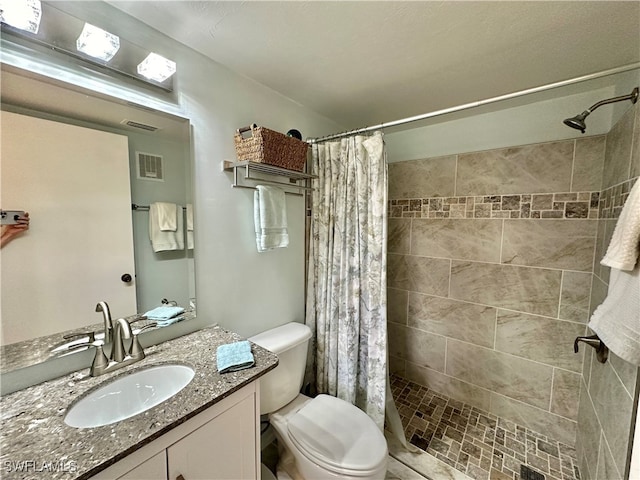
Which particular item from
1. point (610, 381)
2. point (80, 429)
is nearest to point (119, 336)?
point (80, 429)

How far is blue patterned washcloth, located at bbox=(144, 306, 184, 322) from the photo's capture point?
1.15m

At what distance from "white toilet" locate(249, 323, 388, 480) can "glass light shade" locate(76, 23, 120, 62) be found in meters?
1.46

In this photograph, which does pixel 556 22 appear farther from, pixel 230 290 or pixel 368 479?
pixel 368 479

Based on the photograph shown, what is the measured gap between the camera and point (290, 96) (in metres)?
1.67

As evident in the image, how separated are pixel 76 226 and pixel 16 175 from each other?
216mm

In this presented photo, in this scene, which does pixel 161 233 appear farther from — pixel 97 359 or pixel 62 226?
pixel 97 359

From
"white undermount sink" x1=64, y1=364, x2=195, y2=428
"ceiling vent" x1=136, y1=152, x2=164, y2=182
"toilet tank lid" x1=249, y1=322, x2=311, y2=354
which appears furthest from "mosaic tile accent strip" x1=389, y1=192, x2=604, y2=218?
"white undermount sink" x1=64, y1=364, x2=195, y2=428

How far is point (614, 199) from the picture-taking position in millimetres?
1263

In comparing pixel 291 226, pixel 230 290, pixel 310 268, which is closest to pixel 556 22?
pixel 291 226

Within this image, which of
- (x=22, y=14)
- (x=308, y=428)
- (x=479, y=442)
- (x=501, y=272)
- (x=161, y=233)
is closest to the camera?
(x=22, y=14)

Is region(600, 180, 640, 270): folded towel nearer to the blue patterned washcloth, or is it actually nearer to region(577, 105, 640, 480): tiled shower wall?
region(577, 105, 640, 480): tiled shower wall

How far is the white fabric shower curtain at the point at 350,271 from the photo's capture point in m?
→ 1.54

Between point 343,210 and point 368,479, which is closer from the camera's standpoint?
point 368,479

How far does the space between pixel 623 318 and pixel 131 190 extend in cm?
180
